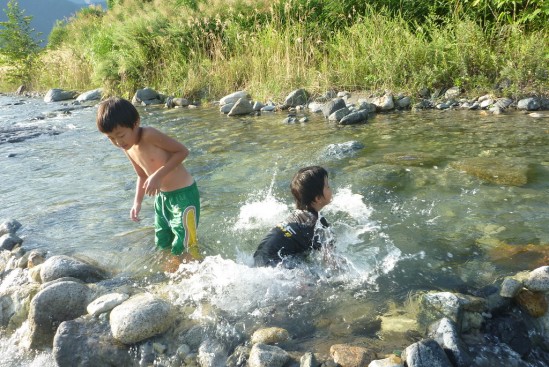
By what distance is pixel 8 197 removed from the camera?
565 cm

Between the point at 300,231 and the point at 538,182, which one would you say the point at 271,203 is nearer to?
the point at 300,231

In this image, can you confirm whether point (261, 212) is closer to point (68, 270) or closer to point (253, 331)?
point (68, 270)

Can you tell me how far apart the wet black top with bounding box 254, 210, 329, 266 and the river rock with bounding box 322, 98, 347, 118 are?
16.7ft

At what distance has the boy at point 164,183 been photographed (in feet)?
10.3

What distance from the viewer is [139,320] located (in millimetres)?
2689

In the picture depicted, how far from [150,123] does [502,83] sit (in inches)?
262

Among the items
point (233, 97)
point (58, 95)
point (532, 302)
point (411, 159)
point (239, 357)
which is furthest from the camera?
point (58, 95)

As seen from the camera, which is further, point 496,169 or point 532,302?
point 496,169

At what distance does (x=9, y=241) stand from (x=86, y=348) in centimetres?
199

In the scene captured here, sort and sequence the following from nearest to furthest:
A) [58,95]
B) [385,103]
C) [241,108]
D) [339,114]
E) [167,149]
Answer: [167,149] → [339,114] → [385,103] → [241,108] → [58,95]

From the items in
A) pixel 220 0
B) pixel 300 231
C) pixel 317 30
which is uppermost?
pixel 220 0

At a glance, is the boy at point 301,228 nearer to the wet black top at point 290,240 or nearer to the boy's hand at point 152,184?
the wet black top at point 290,240

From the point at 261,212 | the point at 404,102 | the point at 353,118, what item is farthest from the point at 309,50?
the point at 261,212

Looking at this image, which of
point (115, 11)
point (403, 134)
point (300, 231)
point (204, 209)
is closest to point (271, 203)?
point (204, 209)
